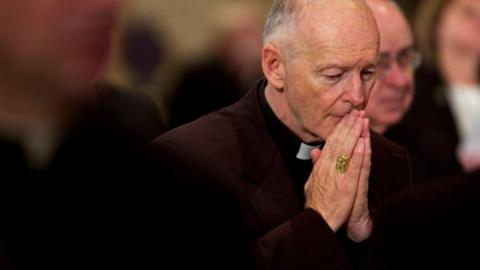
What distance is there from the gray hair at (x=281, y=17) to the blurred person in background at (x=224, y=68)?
1.14 metres

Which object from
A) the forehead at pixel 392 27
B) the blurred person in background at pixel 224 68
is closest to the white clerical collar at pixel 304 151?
the forehead at pixel 392 27

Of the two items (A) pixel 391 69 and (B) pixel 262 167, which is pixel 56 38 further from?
(A) pixel 391 69

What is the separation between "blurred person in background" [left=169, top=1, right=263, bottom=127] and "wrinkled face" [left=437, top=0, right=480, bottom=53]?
1.08m

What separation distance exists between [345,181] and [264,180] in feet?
0.85

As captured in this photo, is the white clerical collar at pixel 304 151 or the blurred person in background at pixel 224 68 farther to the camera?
the blurred person in background at pixel 224 68

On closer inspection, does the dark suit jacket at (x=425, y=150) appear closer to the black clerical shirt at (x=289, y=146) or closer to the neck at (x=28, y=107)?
the black clerical shirt at (x=289, y=146)

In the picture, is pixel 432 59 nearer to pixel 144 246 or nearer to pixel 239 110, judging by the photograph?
pixel 239 110

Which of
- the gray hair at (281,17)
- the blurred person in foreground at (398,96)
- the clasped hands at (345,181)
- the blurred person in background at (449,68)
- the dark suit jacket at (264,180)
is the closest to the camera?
the dark suit jacket at (264,180)

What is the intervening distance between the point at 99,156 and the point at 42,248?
0.77 feet

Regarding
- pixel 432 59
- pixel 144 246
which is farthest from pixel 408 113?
pixel 144 246

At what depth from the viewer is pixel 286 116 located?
13.6 ft

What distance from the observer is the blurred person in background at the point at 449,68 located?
6352mm

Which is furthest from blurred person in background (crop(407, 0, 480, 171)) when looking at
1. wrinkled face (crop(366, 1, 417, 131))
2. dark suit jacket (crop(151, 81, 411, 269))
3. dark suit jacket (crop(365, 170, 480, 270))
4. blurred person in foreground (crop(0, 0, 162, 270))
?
blurred person in foreground (crop(0, 0, 162, 270))

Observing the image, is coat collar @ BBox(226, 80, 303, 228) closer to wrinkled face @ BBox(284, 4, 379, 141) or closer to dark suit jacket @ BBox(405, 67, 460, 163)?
wrinkled face @ BBox(284, 4, 379, 141)
